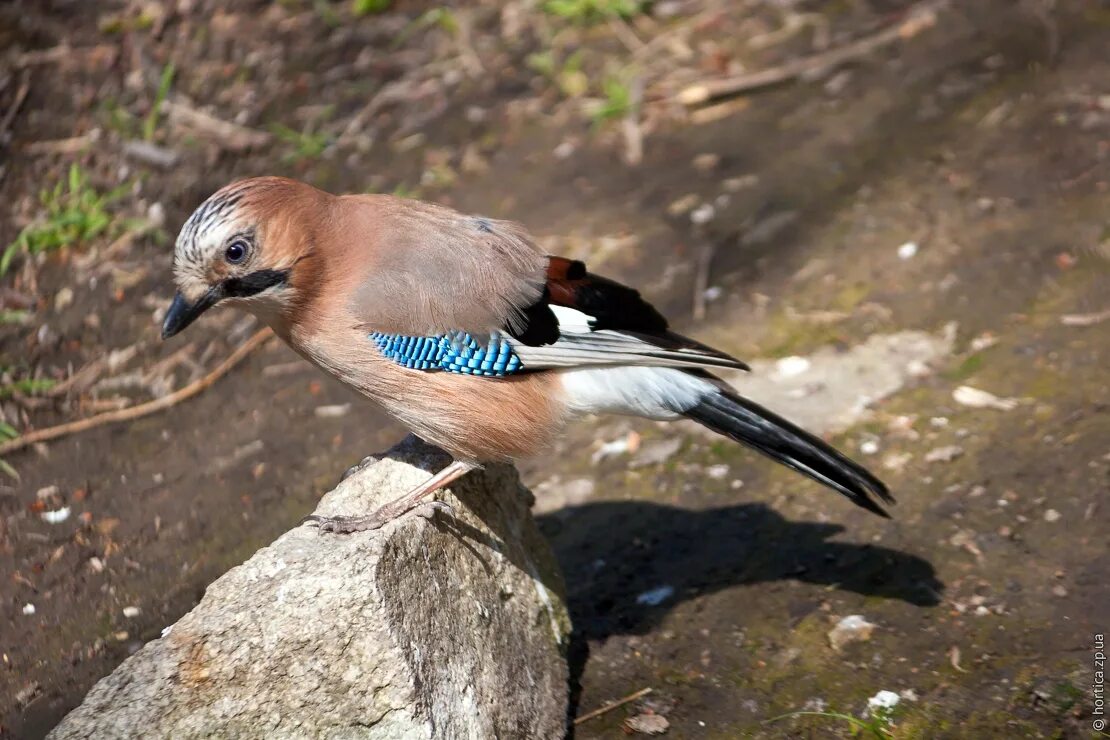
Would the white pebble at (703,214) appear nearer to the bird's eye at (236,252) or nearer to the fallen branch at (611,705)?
the fallen branch at (611,705)

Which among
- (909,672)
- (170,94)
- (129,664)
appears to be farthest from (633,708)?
(170,94)

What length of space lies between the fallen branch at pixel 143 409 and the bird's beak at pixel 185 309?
86.7 inches

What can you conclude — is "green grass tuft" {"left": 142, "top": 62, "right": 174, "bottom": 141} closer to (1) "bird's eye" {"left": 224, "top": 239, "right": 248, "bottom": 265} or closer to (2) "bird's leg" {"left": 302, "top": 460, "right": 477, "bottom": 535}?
(1) "bird's eye" {"left": 224, "top": 239, "right": 248, "bottom": 265}

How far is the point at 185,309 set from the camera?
370 cm

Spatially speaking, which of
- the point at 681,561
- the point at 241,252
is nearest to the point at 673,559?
the point at 681,561

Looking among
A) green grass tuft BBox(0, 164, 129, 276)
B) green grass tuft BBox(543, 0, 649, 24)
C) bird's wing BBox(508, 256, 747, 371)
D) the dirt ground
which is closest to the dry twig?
the dirt ground

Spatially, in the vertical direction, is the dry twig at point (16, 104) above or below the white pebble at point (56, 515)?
above

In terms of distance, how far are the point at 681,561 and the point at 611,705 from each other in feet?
2.62

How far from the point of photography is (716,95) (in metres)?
7.53

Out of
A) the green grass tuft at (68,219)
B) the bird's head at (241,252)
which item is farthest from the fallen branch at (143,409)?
the bird's head at (241,252)

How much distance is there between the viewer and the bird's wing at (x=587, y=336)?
3973mm

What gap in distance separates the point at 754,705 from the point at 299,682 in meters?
1.50

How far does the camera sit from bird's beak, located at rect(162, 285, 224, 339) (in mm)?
3689

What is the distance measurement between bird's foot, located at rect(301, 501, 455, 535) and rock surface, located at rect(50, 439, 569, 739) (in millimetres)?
54
